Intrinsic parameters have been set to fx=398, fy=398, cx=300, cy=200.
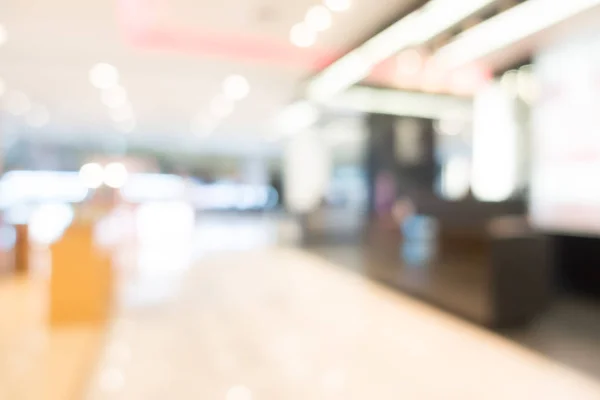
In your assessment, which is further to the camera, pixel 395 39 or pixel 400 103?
pixel 400 103

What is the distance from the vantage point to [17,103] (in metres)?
8.76

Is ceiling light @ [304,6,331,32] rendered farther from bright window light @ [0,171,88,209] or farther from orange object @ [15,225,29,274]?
bright window light @ [0,171,88,209]

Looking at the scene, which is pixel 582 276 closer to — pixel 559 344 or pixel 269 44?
pixel 559 344

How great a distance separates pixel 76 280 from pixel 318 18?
12.3 ft

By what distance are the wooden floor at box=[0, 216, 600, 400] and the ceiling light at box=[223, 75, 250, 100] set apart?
140 inches

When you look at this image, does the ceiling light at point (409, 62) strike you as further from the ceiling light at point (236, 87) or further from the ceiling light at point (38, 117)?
the ceiling light at point (38, 117)

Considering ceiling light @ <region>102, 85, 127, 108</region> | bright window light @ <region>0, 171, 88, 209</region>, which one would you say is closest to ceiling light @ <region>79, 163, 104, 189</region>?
ceiling light @ <region>102, 85, 127, 108</region>

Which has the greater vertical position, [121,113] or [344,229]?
[121,113]

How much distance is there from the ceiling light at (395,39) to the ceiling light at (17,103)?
5.99m

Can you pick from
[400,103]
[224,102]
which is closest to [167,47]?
[224,102]

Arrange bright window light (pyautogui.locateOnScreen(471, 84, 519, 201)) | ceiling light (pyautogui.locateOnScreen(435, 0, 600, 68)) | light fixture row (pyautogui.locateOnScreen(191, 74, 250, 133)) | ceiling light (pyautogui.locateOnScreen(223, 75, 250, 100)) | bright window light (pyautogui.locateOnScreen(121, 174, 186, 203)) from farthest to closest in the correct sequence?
bright window light (pyautogui.locateOnScreen(121, 174, 186, 203)) < light fixture row (pyautogui.locateOnScreen(191, 74, 250, 133)) < ceiling light (pyautogui.locateOnScreen(223, 75, 250, 100)) < bright window light (pyautogui.locateOnScreen(471, 84, 519, 201)) < ceiling light (pyautogui.locateOnScreen(435, 0, 600, 68))

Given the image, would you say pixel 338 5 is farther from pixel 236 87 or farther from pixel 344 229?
pixel 344 229

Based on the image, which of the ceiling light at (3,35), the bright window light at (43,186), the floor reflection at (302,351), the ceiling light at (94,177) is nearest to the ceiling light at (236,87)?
the ceiling light at (94,177)

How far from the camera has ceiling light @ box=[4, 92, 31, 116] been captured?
8030 mm
